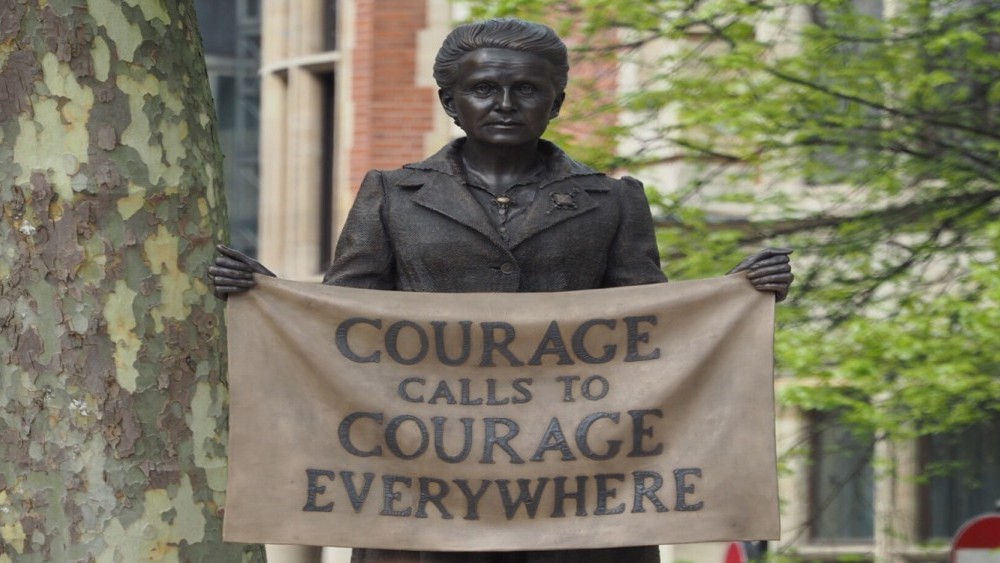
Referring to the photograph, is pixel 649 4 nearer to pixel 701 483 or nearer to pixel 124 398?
pixel 124 398

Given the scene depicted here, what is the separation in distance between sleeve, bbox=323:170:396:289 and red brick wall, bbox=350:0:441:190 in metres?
15.2

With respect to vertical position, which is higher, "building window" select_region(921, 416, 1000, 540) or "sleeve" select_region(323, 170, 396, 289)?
"sleeve" select_region(323, 170, 396, 289)

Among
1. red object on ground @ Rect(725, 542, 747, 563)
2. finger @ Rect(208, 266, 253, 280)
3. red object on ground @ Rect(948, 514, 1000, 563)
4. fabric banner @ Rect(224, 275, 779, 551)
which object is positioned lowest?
red object on ground @ Rect(725, 542, 747, 563)

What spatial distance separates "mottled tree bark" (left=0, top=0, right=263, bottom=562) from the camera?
8.52 metres

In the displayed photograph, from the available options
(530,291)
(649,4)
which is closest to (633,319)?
(530,291)

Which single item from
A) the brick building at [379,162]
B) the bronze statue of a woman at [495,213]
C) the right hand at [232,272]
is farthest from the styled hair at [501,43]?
the brick building at [379,162]

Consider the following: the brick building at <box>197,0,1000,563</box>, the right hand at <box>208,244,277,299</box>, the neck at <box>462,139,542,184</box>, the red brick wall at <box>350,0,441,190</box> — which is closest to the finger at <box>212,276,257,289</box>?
the right hand at <box>208,244,277,299</box>

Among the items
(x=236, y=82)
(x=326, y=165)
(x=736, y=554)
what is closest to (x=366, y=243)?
(x=736, y=554)

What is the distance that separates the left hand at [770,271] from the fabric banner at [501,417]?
0.13ft

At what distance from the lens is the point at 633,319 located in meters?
7.05

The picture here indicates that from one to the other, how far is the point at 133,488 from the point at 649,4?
6.21 m

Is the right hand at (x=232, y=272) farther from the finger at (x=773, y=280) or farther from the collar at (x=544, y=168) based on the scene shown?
the finger at (x=773, y=280)

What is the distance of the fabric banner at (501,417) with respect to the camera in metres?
6.93

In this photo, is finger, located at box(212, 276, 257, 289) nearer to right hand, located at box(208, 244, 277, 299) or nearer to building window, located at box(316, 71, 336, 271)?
right hand, located at box(208, 244, 277, 299)
